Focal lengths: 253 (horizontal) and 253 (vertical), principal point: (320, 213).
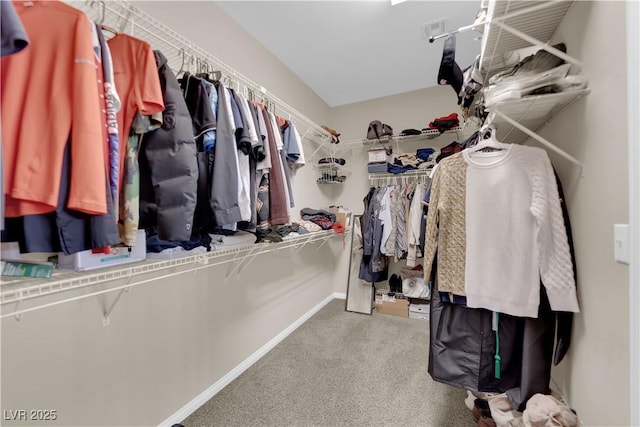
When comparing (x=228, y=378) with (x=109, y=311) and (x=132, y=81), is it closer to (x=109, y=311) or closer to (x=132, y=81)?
(x=109, y=311)

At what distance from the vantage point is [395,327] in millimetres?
2695

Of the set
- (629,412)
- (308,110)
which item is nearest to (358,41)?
(308,110)

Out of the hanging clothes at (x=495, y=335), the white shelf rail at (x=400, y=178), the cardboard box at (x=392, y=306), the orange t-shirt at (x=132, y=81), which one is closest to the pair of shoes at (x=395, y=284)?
the cardboard box at (x=392, y=306)

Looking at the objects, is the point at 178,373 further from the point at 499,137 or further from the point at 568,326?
the point at 499,137

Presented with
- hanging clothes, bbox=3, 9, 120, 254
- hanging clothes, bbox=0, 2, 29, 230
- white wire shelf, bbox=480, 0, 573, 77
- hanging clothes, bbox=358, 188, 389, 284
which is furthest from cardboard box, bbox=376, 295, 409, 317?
hanging clothes, bbox=0, 2, 29, 230

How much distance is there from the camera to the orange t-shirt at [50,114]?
64cm

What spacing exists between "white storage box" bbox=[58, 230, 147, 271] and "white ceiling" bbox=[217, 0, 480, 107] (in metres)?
1.83

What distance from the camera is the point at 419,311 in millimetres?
2898

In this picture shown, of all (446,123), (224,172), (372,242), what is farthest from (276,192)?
(446,123)

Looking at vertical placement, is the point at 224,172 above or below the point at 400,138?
below

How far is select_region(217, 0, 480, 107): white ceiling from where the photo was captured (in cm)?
189

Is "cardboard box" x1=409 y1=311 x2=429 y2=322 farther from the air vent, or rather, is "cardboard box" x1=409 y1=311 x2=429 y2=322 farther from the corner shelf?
the air vent

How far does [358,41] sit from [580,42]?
67.8 inches

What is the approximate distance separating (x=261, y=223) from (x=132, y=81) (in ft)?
2.70
